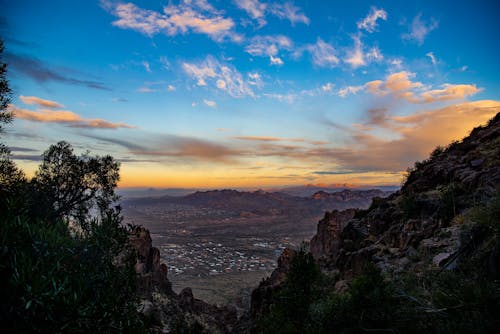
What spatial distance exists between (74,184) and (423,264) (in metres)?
27.6

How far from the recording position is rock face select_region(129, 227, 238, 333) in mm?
27078

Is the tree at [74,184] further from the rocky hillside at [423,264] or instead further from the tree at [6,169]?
the rocky hillside at [423,264]

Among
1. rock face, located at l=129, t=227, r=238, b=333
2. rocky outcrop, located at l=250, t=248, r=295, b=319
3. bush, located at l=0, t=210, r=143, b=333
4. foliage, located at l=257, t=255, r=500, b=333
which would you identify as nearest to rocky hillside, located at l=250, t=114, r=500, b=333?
foliage, located at l=257, t=255, r=500, b=333

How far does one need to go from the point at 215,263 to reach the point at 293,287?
86.9m

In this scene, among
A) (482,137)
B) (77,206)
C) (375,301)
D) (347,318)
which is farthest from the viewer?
(482,137)

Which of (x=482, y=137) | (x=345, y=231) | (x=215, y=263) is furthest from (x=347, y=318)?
(x=215, y=263)

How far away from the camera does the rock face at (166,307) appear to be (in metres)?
27.1

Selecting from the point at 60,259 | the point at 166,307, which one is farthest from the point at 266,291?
the point at 60,259

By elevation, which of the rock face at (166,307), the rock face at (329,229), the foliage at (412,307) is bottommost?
the rock face at (166,307)

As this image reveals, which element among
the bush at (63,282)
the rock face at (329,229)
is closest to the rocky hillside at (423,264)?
the bush at (63,282)

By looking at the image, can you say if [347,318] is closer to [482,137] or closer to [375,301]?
[375,301]

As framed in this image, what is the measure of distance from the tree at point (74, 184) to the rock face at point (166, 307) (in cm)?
486

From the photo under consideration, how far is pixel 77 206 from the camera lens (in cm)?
2342

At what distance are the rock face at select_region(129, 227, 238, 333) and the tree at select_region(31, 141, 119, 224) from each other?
15.9 feet
